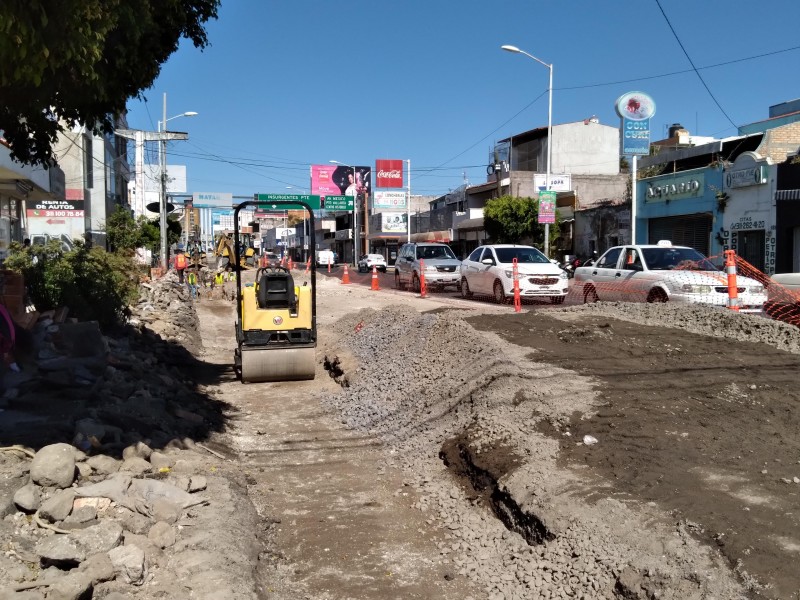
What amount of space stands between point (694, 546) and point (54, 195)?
83.2 feet

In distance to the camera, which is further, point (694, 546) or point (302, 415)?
point (302, 415)

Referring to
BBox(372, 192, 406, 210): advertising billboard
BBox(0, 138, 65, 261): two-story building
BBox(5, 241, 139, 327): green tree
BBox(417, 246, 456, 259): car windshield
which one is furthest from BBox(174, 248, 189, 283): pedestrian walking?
BBox(372, 192, 406, 210): advertising billboard

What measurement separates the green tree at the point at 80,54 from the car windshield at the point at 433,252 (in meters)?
19.2

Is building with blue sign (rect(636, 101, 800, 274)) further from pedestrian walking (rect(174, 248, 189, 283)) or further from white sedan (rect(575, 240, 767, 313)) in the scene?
pedestrian walking (rect(174, 248, 189, 283))

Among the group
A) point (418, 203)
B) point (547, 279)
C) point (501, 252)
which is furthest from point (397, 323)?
point (418, 203)

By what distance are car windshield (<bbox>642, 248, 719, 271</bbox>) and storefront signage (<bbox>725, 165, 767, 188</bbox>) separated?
1246 cm

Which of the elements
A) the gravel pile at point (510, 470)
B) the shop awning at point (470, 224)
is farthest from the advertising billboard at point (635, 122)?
the shop awning at point (470, 224)

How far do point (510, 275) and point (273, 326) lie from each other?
359 inches

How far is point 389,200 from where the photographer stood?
72438 millimetres

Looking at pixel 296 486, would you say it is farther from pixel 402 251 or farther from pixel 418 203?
pixel 418 203

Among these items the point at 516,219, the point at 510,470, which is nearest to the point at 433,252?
the point at 516,219

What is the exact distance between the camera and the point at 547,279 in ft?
59.8

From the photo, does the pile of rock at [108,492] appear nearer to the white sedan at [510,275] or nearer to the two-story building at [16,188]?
the two-story building at [16,188]

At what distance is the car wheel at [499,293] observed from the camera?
19219 mm
